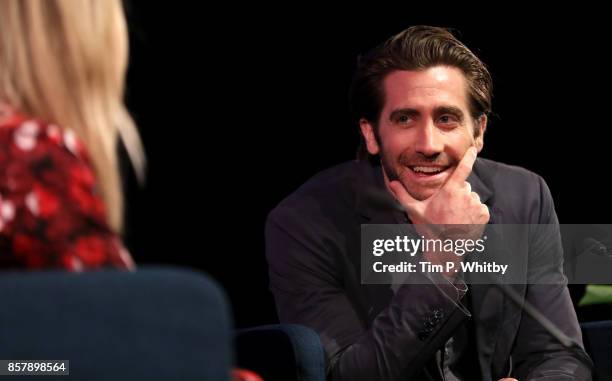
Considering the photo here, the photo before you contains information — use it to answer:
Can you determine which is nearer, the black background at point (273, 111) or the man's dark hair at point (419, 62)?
the man's dark hair at point (419, 62)

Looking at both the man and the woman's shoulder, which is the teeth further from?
the woman's shoulder

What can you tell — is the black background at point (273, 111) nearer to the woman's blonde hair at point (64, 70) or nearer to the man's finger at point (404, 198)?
the man's finger at point (404, 198)

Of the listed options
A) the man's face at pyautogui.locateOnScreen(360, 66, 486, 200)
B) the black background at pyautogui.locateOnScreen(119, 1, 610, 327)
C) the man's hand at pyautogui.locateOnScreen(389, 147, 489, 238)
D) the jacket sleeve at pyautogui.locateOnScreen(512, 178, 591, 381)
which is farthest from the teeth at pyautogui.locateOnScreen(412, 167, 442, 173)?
the black background at pyautogui.locateOnScreen(119, 1, 610, 327)

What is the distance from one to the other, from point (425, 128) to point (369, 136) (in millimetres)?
194

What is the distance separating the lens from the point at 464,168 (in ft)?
7.11

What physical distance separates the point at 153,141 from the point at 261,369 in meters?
1.06

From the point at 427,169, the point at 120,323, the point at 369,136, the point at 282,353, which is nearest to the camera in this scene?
the point at 120,323

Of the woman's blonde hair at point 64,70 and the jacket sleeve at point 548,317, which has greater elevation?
the woman's blonde hair at point 64,70

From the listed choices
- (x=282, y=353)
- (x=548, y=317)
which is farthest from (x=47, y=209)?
(x=548, y=317)

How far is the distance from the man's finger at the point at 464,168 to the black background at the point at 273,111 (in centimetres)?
67

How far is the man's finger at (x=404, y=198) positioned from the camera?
2.13 metres

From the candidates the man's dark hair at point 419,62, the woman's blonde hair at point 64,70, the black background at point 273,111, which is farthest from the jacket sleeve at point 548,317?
the woman's blonde hair at point 64,70

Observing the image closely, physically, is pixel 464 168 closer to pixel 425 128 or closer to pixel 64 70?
pixel 425 128

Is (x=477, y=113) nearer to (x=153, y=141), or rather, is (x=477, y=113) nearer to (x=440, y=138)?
(x=440, y=138)
